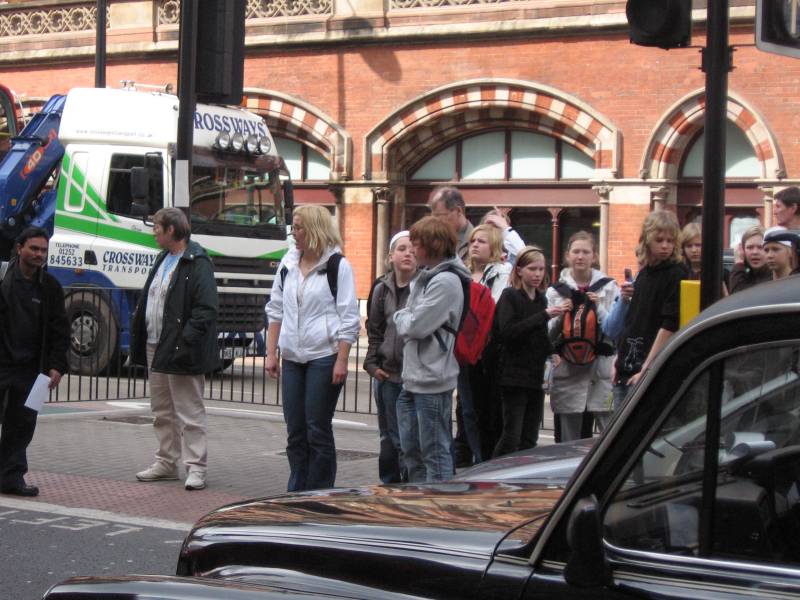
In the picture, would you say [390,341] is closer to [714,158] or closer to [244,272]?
[714,158]

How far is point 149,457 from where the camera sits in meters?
9.75

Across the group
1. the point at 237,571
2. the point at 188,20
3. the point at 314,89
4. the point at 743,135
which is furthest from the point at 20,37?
the point at 237,571

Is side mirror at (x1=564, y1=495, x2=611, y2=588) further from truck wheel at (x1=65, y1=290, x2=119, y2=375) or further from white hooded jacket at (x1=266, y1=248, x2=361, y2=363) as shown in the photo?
truck wheel at (x1=65, y1=290, x2=119, y2=375)

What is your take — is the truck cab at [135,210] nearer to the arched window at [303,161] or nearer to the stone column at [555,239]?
the stone column at [555,239]

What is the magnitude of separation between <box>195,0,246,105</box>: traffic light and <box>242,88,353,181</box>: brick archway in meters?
13.7

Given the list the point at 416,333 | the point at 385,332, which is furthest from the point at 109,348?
the point at 416,333

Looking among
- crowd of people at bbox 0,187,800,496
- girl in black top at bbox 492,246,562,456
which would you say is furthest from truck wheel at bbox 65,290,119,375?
girl in black top at bbox 492,246,562,456

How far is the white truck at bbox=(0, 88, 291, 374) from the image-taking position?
52.4ft

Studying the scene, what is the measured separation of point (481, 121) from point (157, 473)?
1626cm

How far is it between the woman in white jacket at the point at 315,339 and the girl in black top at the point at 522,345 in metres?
1.05

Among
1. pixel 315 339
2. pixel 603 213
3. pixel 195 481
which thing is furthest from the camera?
pixel 603 213

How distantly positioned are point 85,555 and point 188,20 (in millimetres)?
5619

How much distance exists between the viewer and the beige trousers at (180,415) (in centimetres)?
841

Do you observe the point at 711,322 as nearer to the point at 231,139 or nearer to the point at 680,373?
the point at 680,373
